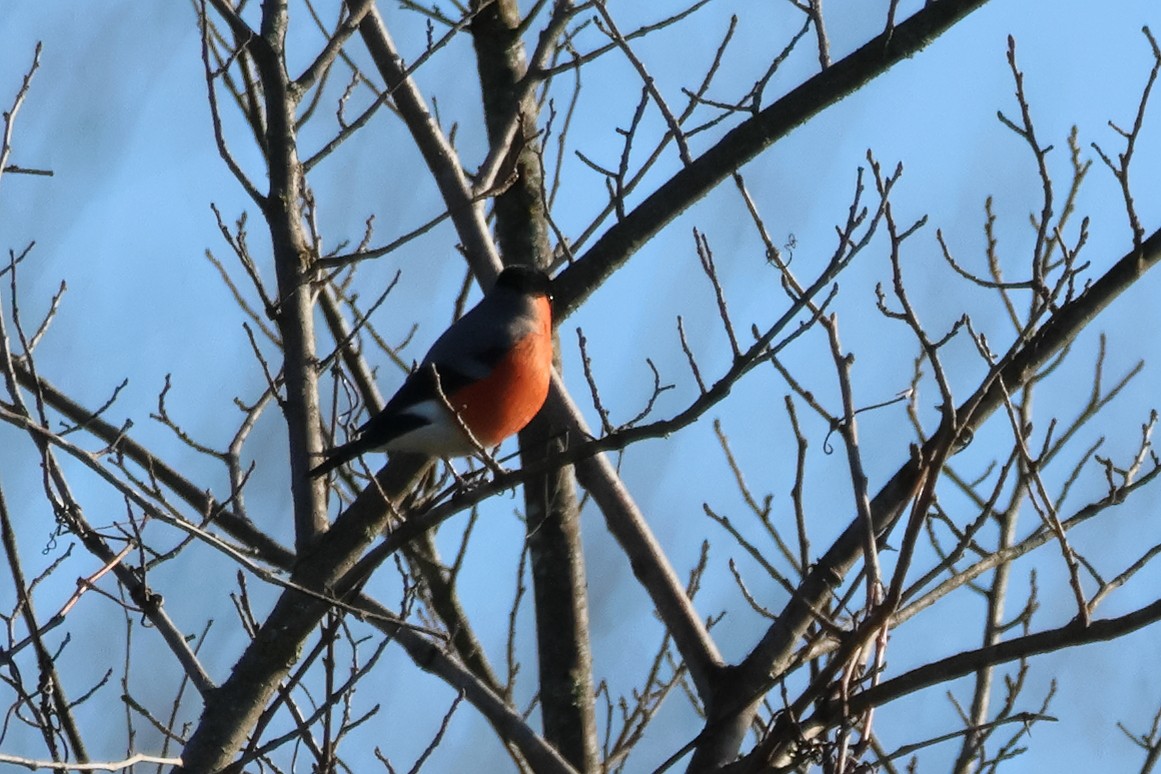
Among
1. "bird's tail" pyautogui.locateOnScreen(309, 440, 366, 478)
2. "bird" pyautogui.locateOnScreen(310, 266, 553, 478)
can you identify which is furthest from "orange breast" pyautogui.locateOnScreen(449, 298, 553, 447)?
"bird's tail" pyautogui.locateOnScreen(309, 440, 366, 478)

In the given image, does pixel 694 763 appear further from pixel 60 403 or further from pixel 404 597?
pixel 60 403

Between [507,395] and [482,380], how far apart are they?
86mm

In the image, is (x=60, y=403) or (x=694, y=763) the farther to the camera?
(x=60, y=403)

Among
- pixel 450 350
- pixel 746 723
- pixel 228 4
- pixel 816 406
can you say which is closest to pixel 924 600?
pixel 816 406

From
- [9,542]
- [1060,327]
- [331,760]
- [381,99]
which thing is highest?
[381,99]

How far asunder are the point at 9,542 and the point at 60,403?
3.81 feet

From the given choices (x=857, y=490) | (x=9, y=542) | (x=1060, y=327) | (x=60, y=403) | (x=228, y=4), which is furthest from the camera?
(x=60, y=403)

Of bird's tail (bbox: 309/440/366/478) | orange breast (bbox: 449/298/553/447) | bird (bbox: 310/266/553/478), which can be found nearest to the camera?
bird's tail (bbox: 309/440/366/478)

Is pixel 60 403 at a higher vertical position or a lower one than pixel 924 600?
higher

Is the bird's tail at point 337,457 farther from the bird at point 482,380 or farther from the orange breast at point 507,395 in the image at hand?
the orange breast at point 507,395

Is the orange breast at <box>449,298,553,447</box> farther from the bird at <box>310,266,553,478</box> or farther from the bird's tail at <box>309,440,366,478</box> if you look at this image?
the bird's tail at <box>309,440,366,478</box>

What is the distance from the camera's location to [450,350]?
4105mm

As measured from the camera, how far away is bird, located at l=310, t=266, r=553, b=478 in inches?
148

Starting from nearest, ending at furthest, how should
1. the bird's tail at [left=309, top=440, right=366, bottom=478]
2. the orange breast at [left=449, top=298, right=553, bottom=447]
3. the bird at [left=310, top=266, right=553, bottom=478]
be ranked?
the bird's tail at [left=309, top=440, right=366, bottom=478] < the bird at [left=310, top=266, right=553, bottom=478] < the orange breast at [left=449, top=298, right=553, bottom=447]
